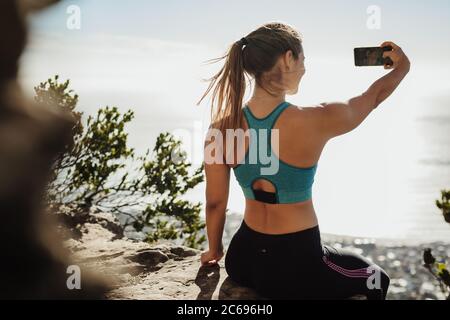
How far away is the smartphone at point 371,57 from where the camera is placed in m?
4.18

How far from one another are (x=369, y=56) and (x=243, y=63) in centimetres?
111

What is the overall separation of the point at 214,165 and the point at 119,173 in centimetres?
526

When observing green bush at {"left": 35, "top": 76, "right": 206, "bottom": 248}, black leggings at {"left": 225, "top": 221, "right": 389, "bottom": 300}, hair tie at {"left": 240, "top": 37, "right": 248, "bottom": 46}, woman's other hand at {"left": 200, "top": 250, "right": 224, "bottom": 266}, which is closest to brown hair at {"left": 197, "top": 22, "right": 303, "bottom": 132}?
hair tie at {"left": 240, "top": 37, "right": 248, "bottom": 46}

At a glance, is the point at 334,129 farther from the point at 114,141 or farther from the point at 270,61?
the point at 114,141

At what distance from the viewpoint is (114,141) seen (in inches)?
348

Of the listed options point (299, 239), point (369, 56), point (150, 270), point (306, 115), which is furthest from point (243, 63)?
point (150, 270)

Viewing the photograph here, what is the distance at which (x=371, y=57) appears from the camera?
4.23 metres

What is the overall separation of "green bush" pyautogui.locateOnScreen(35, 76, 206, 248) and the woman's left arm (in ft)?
14.5

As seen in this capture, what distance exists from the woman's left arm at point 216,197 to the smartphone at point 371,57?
143 centimetres

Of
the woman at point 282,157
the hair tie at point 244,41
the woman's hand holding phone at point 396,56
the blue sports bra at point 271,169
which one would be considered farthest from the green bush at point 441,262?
the hair tie at point 244,41

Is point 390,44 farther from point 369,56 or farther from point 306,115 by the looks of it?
point 306,115

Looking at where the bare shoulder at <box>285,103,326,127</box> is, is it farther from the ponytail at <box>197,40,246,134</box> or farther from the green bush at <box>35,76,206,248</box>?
the green bush at <box>35,76,206,248</box>

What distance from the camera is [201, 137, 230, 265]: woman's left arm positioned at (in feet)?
13.5
